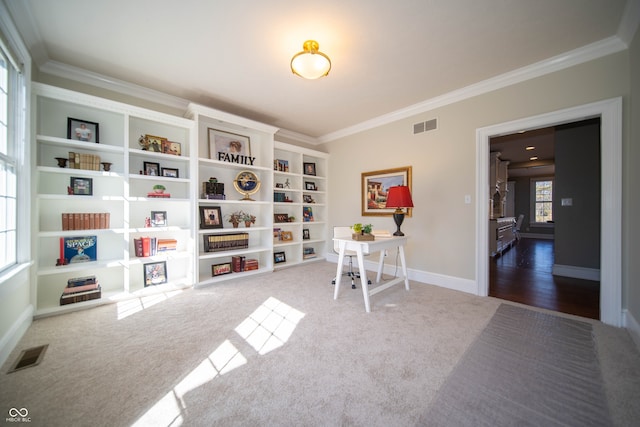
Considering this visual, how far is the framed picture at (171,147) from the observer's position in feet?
10.3

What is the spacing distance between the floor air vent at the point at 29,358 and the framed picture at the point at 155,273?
117cm

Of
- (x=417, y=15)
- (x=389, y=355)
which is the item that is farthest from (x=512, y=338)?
(x=417, y=15)

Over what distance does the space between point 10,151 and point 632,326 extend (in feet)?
17.9

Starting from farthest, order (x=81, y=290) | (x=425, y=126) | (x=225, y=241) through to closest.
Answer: (x=225, y=241), (x=425, y=126), (x=81, y=290)

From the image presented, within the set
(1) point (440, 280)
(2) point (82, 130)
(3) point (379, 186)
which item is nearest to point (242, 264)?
(2) point (82, 130)

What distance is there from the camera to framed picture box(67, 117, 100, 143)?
8.47ft

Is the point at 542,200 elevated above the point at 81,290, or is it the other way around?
the point at 542,200

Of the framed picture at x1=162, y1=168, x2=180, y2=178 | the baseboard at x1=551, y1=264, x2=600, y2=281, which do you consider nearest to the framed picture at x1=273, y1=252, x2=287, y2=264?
the framed picture at x1=162, y1=168, x2=180, y2=178

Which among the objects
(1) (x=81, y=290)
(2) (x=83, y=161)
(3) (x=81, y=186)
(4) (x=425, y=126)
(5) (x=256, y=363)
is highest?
(4) (x=425, y=126)

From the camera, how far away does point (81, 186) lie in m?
2.62

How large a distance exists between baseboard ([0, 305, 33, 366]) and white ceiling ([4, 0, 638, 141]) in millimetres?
2461

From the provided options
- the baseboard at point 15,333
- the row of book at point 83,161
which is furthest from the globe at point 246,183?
the baseboard at point 15,333

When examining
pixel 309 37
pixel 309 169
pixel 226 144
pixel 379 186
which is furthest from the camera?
pixel 309 169

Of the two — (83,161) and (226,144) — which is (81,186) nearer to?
(83,161)
